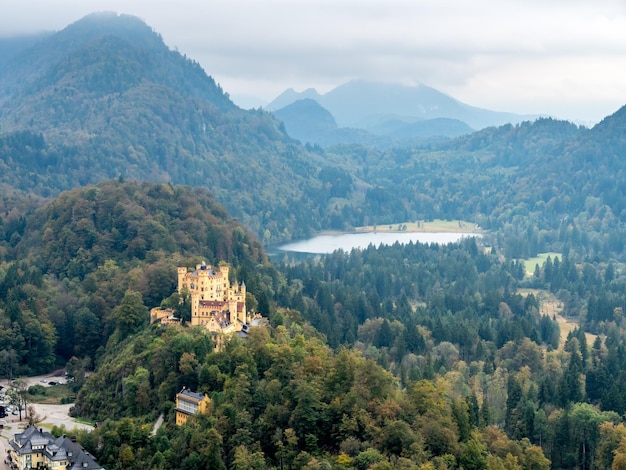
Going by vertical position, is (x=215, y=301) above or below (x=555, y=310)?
above

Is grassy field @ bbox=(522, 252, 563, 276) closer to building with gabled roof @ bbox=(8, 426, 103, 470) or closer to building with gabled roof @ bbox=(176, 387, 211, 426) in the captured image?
building with gabled roof @ bbox=(176, 387, 211, 426)

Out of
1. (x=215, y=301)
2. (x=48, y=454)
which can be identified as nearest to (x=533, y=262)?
(x=215, y=301)

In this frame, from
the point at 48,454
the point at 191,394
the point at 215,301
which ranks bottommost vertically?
the point at 48,454

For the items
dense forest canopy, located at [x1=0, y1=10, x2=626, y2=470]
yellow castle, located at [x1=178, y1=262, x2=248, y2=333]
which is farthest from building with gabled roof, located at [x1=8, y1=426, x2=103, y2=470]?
yellow castle, located at [x1=178, y1=262, x2=248, y2=333]

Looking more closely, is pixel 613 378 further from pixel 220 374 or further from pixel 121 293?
pixel 121 293

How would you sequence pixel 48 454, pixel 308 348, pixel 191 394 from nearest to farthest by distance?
pixel 48 454
pixel 191 394
pixel 308 348

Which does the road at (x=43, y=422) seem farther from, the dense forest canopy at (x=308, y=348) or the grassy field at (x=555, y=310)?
the grassy field at (x=555, y=310)

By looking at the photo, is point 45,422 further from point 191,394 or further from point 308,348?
point 308,348

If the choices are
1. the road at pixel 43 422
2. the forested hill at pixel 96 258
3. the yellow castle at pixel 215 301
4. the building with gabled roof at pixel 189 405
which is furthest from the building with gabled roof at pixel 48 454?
the forested hill at pixel 96 258
